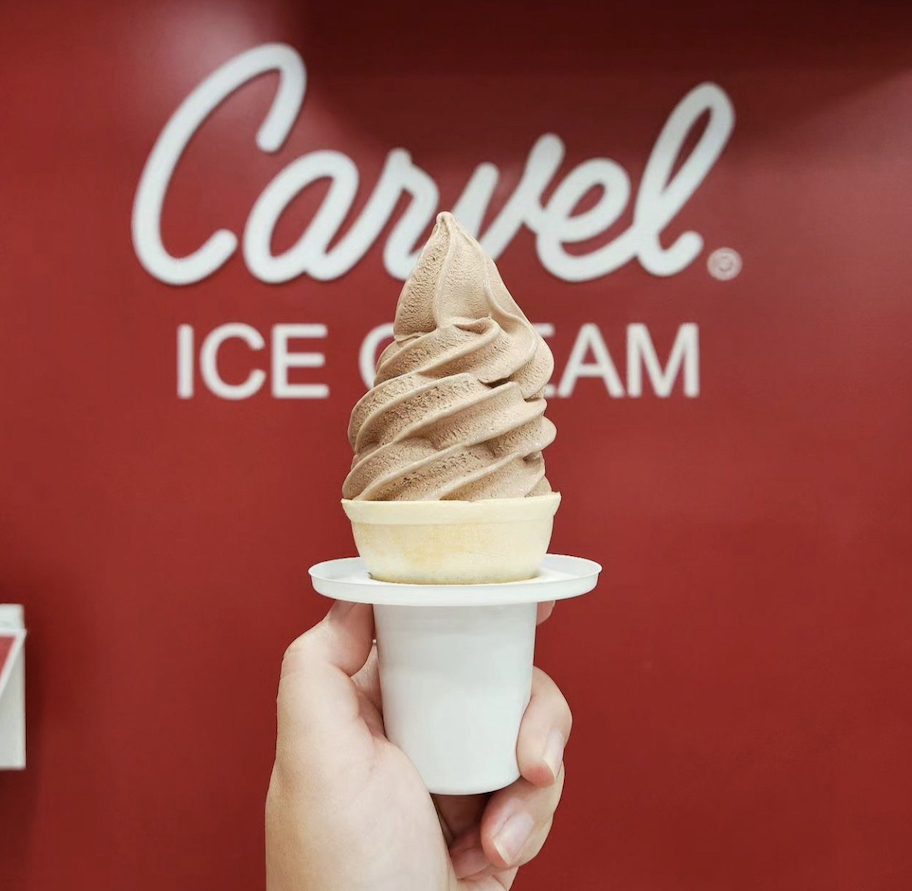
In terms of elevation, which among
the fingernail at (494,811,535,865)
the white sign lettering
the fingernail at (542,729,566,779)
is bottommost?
the fingernail at (494,811,535,865)

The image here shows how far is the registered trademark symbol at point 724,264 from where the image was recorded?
248 cm

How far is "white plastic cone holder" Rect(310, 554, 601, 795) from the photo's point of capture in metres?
1.17

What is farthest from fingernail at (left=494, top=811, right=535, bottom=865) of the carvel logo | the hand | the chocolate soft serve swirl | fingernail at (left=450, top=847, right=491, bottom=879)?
the carvel logo

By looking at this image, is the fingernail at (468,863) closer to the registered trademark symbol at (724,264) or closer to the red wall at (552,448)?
the red wall at (552,448)

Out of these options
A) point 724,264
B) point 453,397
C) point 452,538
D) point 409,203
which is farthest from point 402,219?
point 452,538

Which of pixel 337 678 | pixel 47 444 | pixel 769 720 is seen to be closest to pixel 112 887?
pixel 47 444

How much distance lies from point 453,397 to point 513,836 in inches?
27.2

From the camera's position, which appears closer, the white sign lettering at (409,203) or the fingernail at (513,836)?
the fingernail at (513,836)

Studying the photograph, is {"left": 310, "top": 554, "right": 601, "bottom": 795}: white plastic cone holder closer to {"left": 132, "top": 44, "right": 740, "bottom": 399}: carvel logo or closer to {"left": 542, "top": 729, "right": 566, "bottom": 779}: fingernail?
{"left": 542, "top": 729, "right": 566, "bottom": 779}: fingernail

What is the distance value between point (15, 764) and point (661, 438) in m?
2.16

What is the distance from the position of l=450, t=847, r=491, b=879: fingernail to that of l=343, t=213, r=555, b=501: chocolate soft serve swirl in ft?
2.06

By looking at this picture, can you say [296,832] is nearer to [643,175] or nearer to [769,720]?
[769,720]

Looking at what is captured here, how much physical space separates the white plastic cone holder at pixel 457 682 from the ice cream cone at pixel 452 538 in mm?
41

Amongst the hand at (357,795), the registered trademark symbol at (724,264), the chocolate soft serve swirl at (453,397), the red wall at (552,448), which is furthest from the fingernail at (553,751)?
the registered trademark symbol at (724,264)
